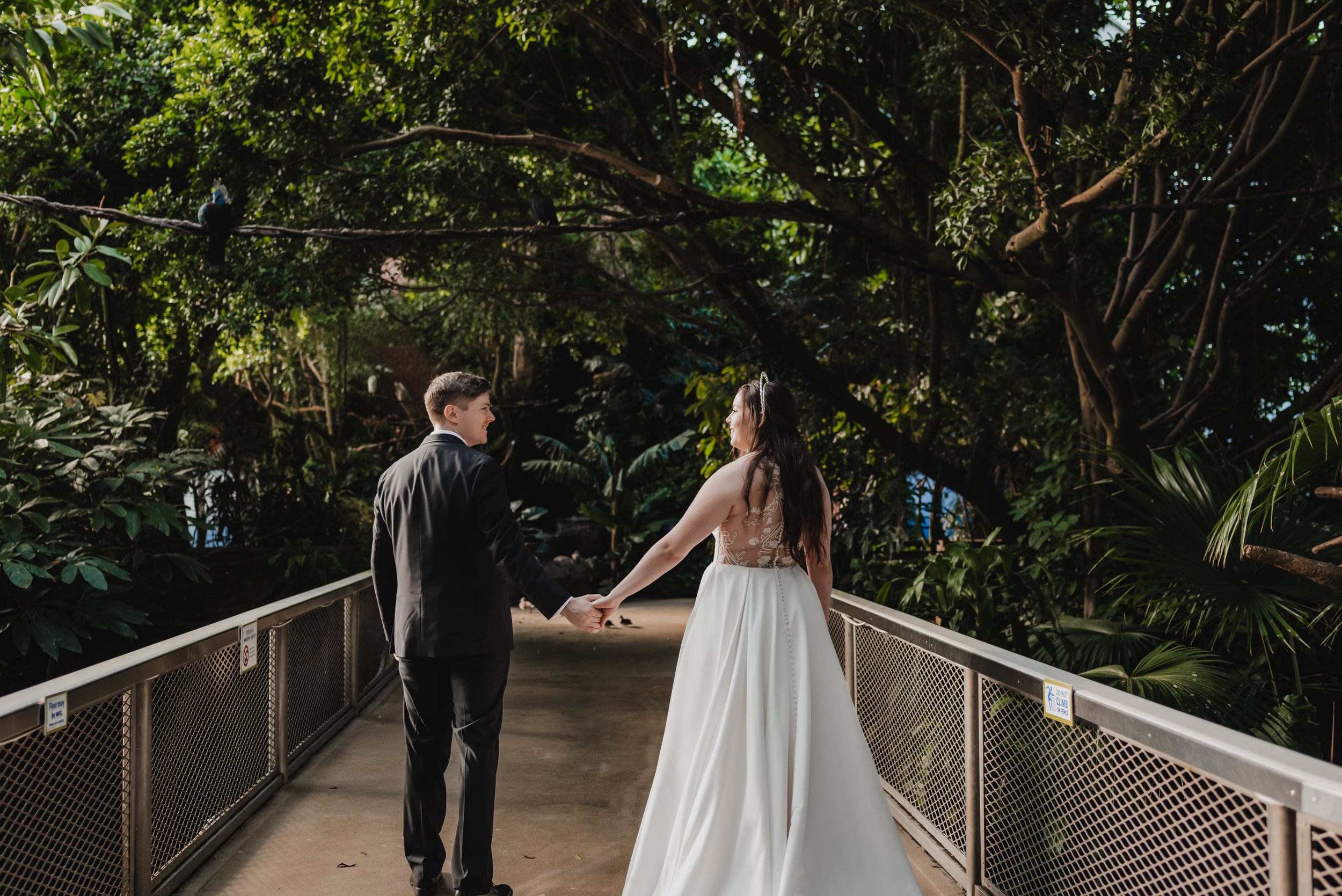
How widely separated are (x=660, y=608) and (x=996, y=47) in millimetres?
10271

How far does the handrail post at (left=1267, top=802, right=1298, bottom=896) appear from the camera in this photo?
1.85 m

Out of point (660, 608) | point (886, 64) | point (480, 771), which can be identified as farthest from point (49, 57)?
point (660, 608)

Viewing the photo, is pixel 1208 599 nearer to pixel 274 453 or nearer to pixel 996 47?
pixel 996 47

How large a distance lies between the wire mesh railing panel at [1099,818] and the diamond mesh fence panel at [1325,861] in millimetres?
168

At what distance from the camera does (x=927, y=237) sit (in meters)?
7.91

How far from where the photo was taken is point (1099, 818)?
109 inches

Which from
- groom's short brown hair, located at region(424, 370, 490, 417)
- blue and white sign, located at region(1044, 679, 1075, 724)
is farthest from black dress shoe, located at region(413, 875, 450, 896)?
blue and white sign, located at region(1044, 679, 1075, 724)

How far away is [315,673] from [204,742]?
1.75 metres

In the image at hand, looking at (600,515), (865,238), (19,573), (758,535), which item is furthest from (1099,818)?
(600,515)

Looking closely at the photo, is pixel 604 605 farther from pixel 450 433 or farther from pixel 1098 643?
pixel 1098 643

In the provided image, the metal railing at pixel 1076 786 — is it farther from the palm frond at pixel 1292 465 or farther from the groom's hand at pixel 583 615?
the groom's hand at pixel 583 615

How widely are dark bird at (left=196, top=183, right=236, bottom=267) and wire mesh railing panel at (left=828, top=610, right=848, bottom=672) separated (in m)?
4.87

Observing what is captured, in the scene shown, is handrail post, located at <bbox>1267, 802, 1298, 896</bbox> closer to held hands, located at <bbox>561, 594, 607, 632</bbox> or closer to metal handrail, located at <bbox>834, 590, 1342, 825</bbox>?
metal handrail, located at <bbox>834, 590, 1342, 825</bbox>

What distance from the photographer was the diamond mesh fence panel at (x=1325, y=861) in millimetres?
1770
